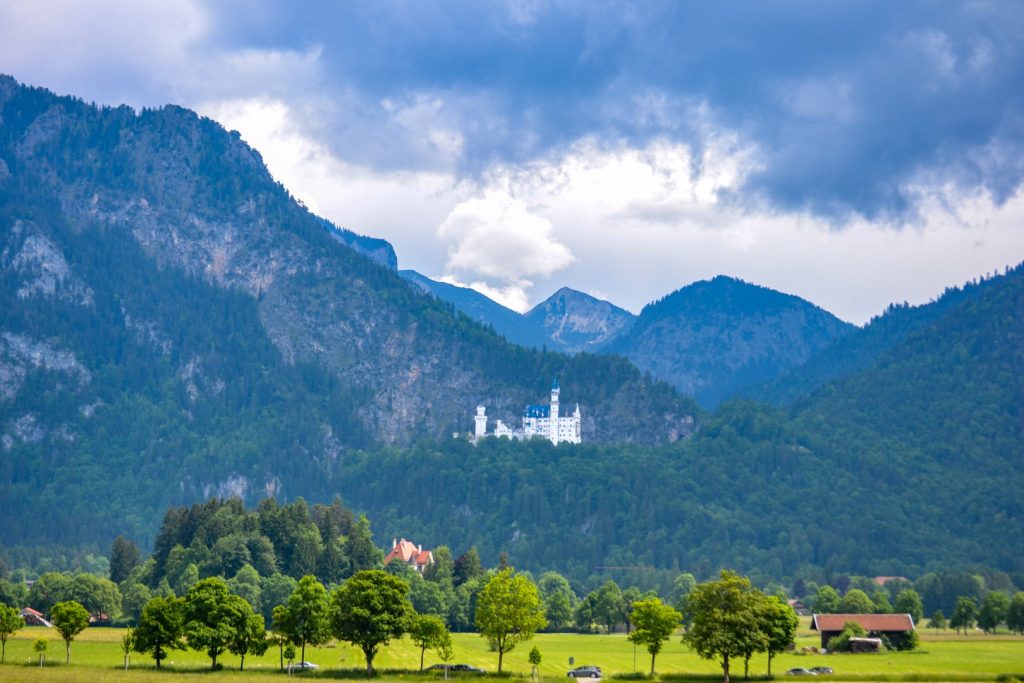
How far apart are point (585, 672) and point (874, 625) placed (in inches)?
2131

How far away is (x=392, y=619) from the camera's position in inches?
5846

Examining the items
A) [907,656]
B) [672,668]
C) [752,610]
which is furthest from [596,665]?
[907,656]

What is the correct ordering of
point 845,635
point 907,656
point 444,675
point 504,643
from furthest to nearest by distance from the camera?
1. point 845,635
2. point 907,656
3. point 504,643
4. point 444,675

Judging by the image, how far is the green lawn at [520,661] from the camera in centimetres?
13788

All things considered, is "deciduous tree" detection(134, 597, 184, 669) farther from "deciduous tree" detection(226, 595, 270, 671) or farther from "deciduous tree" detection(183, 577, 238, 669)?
"deciduous tree" detection(226, 595, 270, 671)

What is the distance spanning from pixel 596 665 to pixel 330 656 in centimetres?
2776

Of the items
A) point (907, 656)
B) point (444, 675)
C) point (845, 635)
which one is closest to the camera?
point (444, 675)

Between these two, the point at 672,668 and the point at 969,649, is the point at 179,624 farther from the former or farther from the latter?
the point at 969,649

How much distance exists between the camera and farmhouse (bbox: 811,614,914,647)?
185875mm

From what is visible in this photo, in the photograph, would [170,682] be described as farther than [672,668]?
No

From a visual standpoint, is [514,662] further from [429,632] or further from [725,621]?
[725,621]

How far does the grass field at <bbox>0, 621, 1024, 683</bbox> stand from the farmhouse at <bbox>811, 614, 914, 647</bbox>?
12.1 feet

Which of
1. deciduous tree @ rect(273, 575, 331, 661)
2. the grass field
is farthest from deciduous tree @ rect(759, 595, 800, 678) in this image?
deciduous tree @ rect(273, 575, 331, 661)

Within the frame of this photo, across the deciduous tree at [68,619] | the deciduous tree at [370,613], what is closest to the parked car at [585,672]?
the deciduous tree at [370,613]
